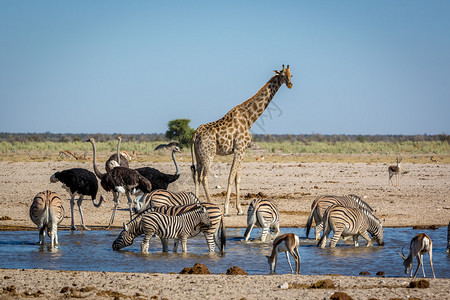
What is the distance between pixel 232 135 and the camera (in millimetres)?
15586

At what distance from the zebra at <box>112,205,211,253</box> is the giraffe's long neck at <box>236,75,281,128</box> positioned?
5.50m

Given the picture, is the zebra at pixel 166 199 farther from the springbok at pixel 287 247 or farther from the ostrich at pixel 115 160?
the springbok at pixel 287 247

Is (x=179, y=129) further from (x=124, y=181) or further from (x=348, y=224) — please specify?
(x=348, y=224)

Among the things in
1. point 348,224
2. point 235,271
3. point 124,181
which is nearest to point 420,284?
point 235,271

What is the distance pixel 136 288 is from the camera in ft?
26.6

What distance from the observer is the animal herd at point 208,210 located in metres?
10.8

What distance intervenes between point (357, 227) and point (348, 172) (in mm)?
16324

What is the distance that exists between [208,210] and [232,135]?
15.4 ft

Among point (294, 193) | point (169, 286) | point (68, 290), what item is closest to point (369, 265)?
point (169, 286)

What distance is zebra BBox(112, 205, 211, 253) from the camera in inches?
424

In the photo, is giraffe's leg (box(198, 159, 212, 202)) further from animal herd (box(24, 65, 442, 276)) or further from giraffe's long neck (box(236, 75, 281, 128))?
giraffe's long neck (box(236, 75, 281, 128))

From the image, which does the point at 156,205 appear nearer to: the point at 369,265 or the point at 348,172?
the point at 369,265

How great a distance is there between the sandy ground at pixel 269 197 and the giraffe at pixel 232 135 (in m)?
1.21

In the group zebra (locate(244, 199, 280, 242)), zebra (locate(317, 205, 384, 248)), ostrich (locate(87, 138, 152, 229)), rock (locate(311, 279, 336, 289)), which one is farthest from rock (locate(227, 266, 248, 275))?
ostrich (locate(87, 138, 152, 229))
